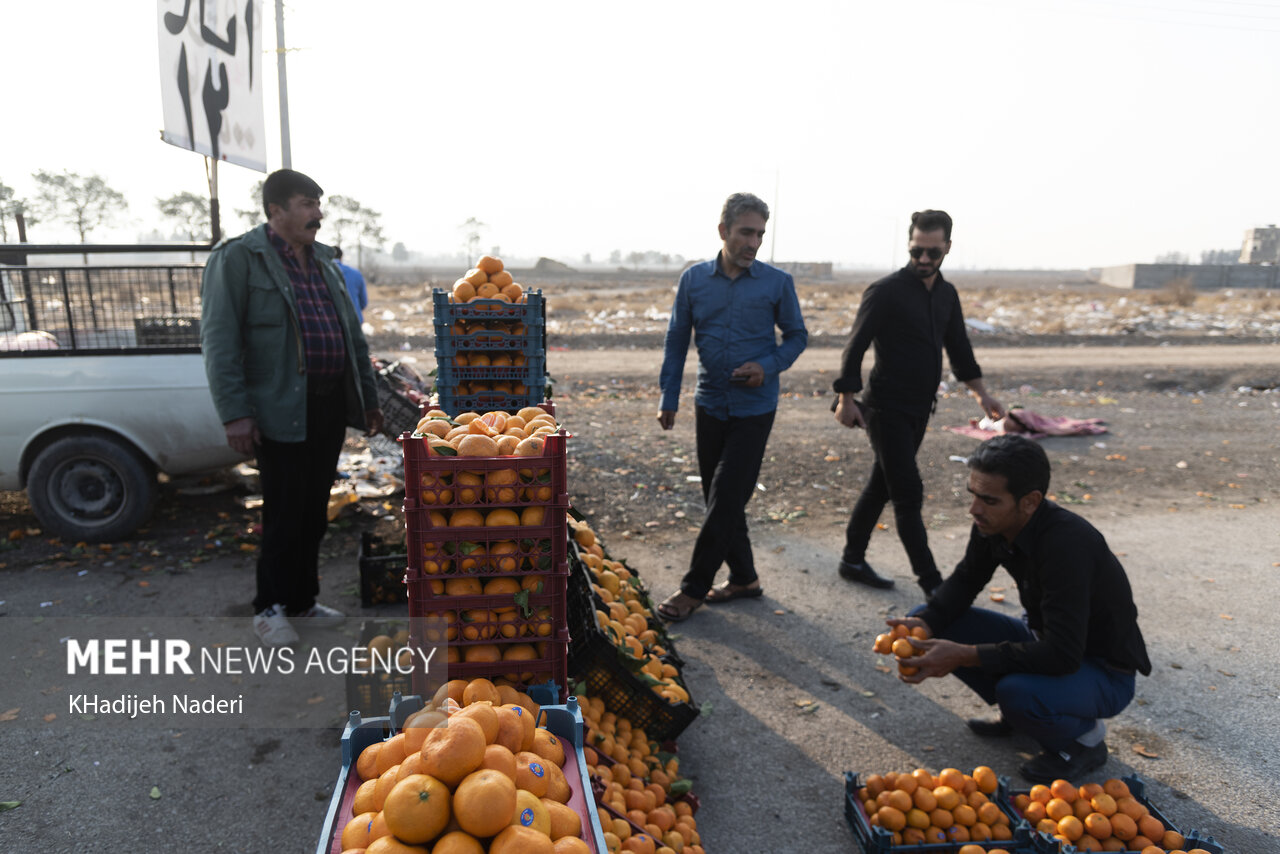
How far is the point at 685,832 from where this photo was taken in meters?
2.92

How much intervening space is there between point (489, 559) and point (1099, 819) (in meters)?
2.52

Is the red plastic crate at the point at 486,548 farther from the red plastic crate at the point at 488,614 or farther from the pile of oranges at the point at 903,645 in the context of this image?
the pile of oranges at the point at 903,645

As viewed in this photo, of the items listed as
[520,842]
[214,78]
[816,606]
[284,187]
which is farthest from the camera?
[214,78]

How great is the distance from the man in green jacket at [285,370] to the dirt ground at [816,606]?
78cm

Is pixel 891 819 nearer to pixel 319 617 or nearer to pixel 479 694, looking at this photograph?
pixel 479 694

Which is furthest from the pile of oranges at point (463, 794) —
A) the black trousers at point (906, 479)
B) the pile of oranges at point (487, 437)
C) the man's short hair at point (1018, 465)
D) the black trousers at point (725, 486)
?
the black trousers at point (906, 479)

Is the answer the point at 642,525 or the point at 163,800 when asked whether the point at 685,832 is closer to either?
the point at 163,800

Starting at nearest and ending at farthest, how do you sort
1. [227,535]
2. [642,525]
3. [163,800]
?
[163,800] → [227,535] → [642,525]

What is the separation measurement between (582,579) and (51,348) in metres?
4.95

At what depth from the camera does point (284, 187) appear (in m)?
4.21

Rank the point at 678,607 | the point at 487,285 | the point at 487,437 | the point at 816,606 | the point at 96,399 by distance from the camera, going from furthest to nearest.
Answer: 1. the point at 96,399
2. the point at 816,606
3. the point at 678,607
4. the point at 487,285
5. the point at 487,437

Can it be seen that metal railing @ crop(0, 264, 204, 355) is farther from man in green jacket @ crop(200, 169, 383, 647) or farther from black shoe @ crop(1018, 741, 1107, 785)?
black shoe @ crop(1018, 741, 1107, 785)

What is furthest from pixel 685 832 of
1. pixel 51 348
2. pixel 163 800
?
pixel 51 348

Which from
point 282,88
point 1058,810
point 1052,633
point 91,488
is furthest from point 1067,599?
point 282,88
